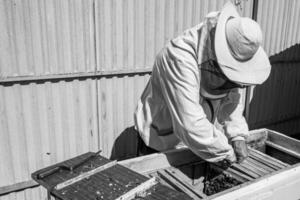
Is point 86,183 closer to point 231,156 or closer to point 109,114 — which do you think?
point 231,156

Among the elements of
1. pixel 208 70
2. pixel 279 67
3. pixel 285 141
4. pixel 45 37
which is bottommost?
pixel 285 141

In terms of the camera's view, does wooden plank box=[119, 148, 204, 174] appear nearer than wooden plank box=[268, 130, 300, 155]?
Yes

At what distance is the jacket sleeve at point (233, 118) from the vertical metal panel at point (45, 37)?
4.85 ft

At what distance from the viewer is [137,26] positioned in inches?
126

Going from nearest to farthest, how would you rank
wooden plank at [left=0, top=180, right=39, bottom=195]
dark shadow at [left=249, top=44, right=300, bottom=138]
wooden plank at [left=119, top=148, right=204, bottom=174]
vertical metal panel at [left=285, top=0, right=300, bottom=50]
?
wooden plank at [left=119, top=148, right=204, bottom=174] → wooden plank at [left=0, top=180, right=39, bottom=195] → vertical metal panel at [left=285, top=0, right=300, bottom=50] → dark shadow at [left=249, top=44, right=300, bottom=138]

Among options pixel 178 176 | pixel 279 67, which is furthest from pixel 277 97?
pixel 178 176

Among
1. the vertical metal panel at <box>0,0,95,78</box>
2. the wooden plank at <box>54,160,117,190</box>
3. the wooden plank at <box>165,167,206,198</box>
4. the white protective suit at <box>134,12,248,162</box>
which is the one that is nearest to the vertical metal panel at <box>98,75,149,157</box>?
the vertical metal panel at <box>0,0,95,78</box>

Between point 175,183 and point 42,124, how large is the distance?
1654 mm

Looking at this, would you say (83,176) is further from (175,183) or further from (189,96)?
(189,96)

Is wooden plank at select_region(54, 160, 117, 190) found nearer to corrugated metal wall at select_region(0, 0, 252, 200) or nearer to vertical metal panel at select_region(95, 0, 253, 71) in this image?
corrugated metal wall at select_region(0, 0, 252, 200)

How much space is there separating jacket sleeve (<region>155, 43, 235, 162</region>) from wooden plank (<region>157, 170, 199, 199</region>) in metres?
0.24

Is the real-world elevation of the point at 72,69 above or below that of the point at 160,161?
above

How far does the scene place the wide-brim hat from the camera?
66.7 inches

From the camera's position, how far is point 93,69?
3.06m
